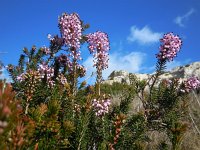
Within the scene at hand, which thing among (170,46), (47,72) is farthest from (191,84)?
(47,72)

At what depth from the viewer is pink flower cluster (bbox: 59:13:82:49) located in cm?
564

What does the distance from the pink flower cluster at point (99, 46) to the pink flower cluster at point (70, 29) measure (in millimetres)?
350

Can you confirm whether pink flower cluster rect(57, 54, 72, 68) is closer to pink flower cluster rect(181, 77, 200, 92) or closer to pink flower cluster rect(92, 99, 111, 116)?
pink flower cluster rect(92, 99, 111, 116)

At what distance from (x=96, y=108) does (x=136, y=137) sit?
0.91 m

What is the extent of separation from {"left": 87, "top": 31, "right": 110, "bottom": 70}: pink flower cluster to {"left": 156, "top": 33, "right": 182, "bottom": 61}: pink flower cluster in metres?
1.03

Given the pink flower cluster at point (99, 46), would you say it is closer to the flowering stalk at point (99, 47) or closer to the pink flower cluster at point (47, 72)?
the flowering stalk at point (99, 47)

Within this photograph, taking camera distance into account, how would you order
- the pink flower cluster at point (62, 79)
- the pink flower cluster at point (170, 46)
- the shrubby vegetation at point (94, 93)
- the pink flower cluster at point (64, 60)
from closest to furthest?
1. the shrubby vegetation at point (94, 93)
2. the pink flower cluster at point (62, 79)
3. the pink flower cluster at point (170, 46)
4. the pink flower cluster at point (64, 60)

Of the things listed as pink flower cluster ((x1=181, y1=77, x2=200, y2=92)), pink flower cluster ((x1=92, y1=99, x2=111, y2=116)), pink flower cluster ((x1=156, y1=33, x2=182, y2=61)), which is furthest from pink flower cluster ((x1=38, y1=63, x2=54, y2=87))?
pink flower cluster ((x1=181, y1=77, x2=200, y2=92))

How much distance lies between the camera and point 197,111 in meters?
9.98

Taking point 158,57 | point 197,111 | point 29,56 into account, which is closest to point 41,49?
point 29,56

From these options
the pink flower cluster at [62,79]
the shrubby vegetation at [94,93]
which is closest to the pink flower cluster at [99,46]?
the shrubby vegetation at [94,93]

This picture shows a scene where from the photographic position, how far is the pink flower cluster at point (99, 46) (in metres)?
5.91

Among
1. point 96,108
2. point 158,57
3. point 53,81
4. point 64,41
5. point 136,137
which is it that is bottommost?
point 136,137

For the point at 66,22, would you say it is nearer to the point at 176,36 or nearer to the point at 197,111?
the point at 176,36
